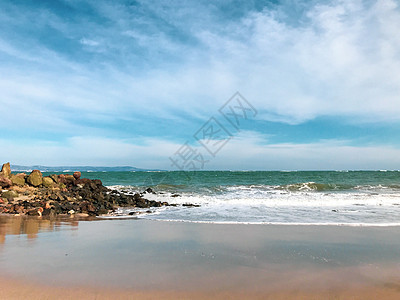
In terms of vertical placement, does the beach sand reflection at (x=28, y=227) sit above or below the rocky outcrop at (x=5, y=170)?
below

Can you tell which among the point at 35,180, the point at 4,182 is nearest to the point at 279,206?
the point at 35,180

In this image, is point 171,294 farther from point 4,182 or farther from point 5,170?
point 5,170

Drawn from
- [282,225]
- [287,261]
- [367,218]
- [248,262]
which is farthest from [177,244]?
[367,218]

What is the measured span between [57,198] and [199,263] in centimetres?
976

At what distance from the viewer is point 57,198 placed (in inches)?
475

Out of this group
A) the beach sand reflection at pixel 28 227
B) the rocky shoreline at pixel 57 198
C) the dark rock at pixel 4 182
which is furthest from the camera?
the dark rock at pixel 4 182

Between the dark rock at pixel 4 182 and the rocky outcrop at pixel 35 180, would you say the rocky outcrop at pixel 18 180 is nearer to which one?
the rocky outcrop at pixel 35 180

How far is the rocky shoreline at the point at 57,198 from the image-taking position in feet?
34.0

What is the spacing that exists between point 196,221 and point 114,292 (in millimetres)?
5279

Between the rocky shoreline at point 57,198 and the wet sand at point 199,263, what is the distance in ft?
11.9

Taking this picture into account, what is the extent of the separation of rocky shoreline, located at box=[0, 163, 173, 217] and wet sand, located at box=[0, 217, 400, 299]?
364 centimetres

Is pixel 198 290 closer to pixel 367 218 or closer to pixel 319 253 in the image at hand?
pixel 319 253

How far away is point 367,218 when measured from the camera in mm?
9070

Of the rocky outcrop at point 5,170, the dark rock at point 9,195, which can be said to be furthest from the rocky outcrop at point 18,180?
the dark rock at point 9,195
